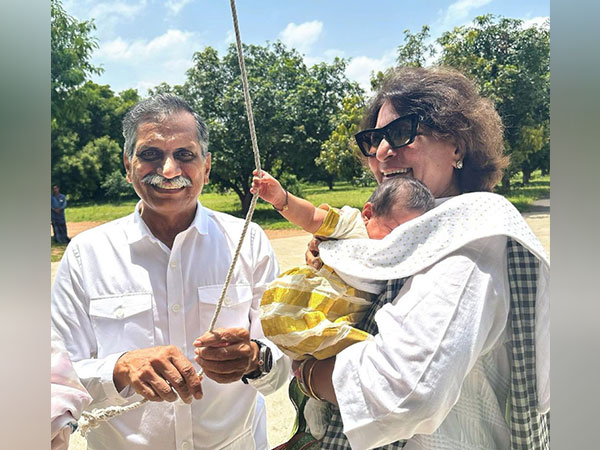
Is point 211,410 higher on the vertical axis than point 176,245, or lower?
lower

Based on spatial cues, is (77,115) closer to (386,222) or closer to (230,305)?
(230,305)

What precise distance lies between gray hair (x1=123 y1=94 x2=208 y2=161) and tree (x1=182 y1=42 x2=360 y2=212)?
31 centimetres

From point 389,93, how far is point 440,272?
475 mm

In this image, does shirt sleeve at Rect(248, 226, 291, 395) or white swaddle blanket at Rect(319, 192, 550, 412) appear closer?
white swaddle blanket at Rect(319, 192, 550, 412)

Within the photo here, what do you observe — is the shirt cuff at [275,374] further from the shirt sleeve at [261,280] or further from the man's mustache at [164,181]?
the man's mustache at [164,181]

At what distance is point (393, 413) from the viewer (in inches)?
35.3

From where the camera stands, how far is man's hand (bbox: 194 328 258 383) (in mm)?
1198

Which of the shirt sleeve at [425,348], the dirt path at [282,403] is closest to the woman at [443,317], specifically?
the shirt sleeve at [425,348]

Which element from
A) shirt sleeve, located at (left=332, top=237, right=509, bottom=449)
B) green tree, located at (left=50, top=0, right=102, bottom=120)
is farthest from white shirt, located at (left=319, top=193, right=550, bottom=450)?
green tree, located at (left=50, top=0, right=102, bottom=120)

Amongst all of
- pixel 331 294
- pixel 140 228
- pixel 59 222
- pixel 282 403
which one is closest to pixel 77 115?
pixel 59 222

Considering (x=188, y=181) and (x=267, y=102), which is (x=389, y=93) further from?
(x=267, y=102)

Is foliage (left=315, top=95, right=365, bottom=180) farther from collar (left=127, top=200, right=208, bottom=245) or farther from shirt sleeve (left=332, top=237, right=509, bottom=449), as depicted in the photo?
shirt sleeve (left=332, top=237, right=509, bottom=449)

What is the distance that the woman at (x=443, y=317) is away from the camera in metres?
0.88
